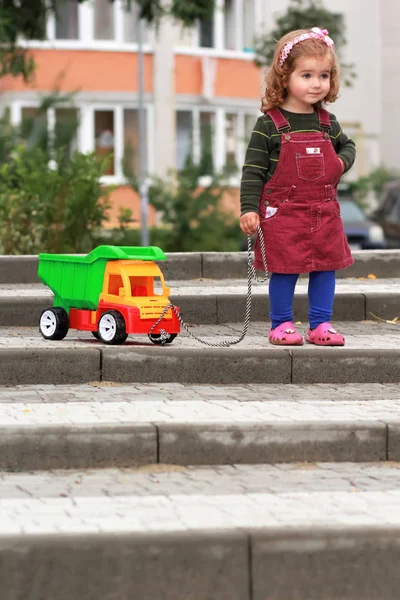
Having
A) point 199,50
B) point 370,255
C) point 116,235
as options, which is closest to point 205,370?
point 370,255

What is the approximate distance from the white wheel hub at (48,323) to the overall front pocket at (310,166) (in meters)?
1.57

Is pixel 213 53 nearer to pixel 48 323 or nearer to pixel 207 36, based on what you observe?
pixel 207 36

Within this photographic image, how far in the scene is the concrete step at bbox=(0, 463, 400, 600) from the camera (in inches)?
178

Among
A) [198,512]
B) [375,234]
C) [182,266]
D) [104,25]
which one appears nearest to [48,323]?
[182,266]

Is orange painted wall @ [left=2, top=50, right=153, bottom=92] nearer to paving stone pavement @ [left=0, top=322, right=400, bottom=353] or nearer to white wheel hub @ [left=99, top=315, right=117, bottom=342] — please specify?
paving stone pavement @ [left=0, top=322, right=400, bottom=353]

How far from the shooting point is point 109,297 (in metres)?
7.55

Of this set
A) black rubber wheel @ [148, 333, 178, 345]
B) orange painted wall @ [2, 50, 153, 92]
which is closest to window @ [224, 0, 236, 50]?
orange painted wall @ [2, 50, 153, 92]

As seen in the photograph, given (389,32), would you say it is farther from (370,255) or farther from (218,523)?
(218,523)

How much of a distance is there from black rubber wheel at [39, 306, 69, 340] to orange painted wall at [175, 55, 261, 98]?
1119 inches

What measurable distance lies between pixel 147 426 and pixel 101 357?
4.46 feet

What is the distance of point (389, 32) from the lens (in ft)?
155

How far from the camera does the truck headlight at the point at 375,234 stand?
74.2 feet

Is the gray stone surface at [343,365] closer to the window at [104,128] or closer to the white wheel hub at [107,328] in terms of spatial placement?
the white wheel hub at [107,328]

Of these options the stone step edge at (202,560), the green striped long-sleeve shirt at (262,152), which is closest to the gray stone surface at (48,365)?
the green striped long-sleeve shirt at (262,152)
